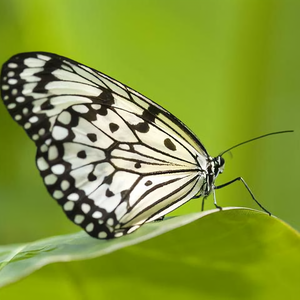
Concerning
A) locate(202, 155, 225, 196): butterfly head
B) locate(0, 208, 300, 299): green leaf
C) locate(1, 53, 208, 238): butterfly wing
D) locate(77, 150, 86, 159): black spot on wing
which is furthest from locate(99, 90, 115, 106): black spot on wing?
locate(0, 208, 300, 299): green leaf

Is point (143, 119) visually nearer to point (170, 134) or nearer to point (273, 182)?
point (170, 134)

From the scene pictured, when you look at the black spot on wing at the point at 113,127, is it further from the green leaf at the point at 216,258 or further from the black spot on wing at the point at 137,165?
the green leaf at the point at 216,258

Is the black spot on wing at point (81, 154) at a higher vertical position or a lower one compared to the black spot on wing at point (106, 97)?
lower

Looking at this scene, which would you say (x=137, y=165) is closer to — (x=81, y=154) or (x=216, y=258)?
(x=81, y=154)

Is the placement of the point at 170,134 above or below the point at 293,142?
above

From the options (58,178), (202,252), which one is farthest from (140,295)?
(58,178)

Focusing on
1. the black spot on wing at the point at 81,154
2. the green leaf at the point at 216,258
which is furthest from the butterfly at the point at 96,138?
the green leaf at the point at 216,258

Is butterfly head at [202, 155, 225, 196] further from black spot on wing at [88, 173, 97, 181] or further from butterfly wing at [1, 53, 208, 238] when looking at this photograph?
black spot on wing at [88, 173, 97, 181]
